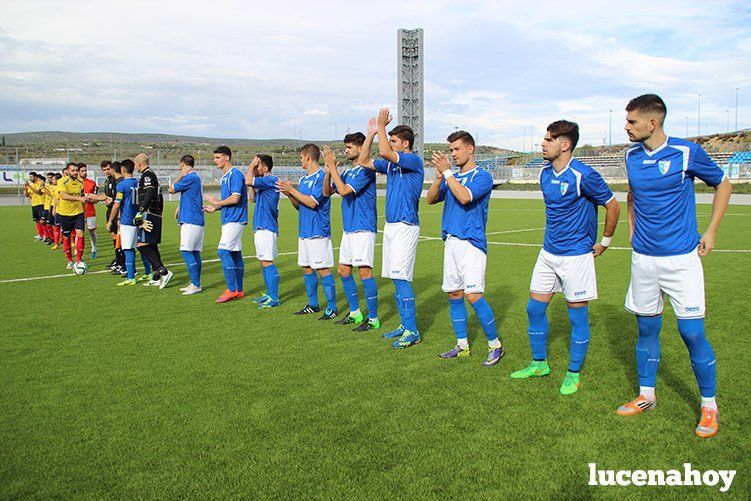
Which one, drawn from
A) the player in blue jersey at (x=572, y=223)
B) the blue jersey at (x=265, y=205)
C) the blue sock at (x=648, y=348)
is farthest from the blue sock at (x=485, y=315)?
the blue jersey at (x=265, y=205)

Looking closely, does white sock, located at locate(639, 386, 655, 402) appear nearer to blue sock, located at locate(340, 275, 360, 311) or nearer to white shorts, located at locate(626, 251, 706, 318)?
white shorts, located at locate(626, 251, 706, 318)

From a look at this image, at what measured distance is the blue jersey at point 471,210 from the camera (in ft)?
18.4

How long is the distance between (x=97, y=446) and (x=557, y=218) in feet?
12.5

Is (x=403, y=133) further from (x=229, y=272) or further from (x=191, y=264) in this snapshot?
(x=191, y=264)

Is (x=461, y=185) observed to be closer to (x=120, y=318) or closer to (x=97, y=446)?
(x=97, y=446)

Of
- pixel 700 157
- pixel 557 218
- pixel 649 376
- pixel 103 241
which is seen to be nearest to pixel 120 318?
pixel 557 218

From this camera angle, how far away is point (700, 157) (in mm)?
4035

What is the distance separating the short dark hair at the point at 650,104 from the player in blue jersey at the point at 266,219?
210 inches

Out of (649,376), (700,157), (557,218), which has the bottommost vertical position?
(649,376)

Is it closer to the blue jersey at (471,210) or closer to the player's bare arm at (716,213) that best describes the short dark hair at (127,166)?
the blue jersey at (471,210)

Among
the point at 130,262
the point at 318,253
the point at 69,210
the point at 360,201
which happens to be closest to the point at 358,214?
the point at 360,201

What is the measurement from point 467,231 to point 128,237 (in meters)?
7.32

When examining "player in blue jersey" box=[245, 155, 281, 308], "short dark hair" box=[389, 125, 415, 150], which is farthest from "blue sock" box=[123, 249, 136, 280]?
"short dark hair" box=[389, 125, 415, 150]

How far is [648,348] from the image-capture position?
4473 mm
